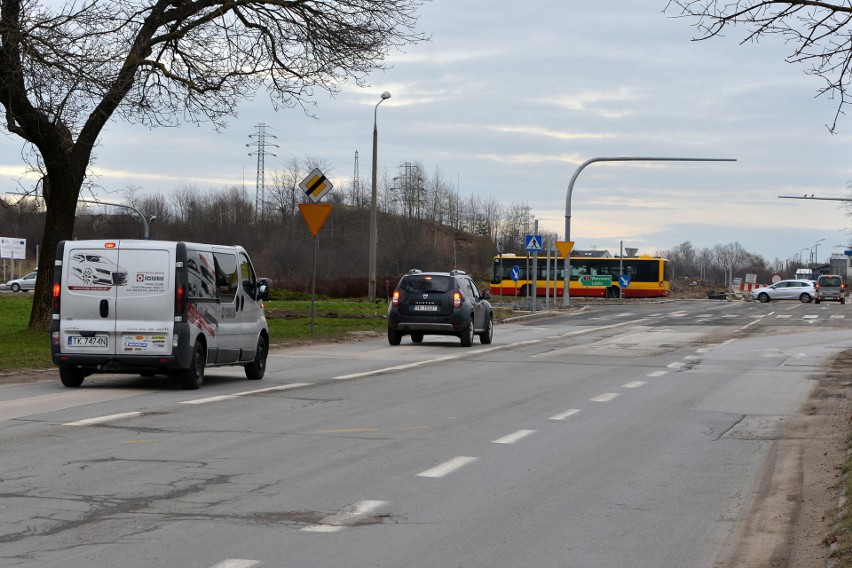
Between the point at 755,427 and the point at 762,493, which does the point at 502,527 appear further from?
the point at 755,427

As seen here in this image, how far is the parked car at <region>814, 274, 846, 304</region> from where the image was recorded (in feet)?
250

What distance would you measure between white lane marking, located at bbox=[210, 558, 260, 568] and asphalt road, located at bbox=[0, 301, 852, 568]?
→ 10 mm

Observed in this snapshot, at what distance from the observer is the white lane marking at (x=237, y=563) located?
570 centimetres

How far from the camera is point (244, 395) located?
46.9 ft

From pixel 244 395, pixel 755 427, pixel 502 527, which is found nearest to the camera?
pixel 502 527

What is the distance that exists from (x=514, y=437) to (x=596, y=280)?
7126cm

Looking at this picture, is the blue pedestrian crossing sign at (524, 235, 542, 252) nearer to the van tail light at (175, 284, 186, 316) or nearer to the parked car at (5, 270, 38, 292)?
the van tail light at (175, 284, 186, 316)

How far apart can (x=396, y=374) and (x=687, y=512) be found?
10627mm

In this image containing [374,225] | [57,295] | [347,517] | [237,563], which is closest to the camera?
[237,563]

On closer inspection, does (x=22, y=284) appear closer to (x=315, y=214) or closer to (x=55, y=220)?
(x=315, y=214)

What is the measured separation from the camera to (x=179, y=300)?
14500mm

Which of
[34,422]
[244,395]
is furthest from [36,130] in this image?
[34,422]

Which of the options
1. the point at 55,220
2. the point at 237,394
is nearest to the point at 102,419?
the point at 237,394

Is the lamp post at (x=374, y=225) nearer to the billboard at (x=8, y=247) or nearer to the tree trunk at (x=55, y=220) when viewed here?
the tree trunk at (x=55, y=220)
